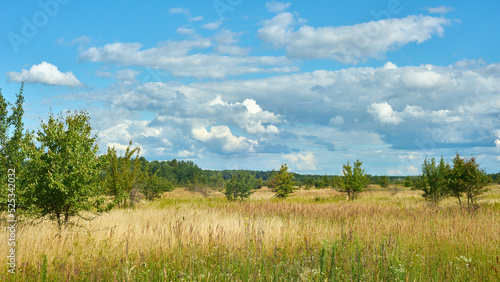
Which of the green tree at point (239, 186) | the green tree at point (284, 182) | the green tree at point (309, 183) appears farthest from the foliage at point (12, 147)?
the green tree at point (309, 183)

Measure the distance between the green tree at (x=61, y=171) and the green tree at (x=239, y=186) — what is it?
1632cm

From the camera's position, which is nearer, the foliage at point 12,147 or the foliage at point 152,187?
the foliage at point 12,147

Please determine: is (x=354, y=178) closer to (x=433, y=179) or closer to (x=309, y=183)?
(x=433, y=179)

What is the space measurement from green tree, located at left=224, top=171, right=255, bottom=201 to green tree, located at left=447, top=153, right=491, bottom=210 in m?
14.2

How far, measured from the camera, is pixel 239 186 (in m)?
25.9

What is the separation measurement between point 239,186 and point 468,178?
15673mm

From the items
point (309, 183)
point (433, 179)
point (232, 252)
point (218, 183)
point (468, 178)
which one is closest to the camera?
point (232, 252)

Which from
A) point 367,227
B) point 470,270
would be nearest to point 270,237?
point 367,227

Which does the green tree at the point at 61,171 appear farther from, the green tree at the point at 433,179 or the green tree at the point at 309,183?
the green tree at the point at 309,183

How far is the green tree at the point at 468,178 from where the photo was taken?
18688 millimetres

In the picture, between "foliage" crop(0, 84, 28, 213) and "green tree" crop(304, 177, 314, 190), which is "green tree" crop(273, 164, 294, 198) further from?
"green tree" crop(304, 177, 314, 190)

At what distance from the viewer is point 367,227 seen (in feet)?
34.1

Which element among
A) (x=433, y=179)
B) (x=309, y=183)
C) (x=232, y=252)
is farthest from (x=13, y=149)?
(x=309, y=183)

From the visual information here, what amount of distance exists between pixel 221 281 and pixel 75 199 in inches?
238
